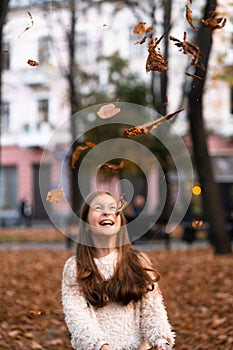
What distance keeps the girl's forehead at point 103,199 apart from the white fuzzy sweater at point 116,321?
0.37 metres

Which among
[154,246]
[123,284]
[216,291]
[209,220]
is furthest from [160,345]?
[154,246]

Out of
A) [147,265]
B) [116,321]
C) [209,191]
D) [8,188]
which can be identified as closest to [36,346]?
[147,265]

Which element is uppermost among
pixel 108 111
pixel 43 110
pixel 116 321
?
pixel 108 111

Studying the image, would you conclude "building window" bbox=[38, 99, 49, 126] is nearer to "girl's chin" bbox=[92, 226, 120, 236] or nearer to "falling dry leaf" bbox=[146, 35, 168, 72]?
"falling dry leaf" bbox=[146, 35, 168, 72]

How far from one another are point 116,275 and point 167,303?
5.55 m

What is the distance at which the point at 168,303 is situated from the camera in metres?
9.32

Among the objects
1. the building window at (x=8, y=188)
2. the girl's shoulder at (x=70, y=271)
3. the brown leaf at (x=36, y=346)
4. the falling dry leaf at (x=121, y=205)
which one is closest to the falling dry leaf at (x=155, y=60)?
the falling dry leaf at (x=121, y=205)

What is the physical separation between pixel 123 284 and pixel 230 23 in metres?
12.4

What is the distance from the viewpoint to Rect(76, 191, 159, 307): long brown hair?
3.84 m

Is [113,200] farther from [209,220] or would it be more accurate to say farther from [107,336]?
[209,220]

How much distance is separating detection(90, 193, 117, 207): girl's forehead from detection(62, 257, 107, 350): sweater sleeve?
335 mm

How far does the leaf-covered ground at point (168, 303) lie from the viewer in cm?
708

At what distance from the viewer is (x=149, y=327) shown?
378 centimetres

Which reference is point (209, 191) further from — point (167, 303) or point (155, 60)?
point (155, 60)
